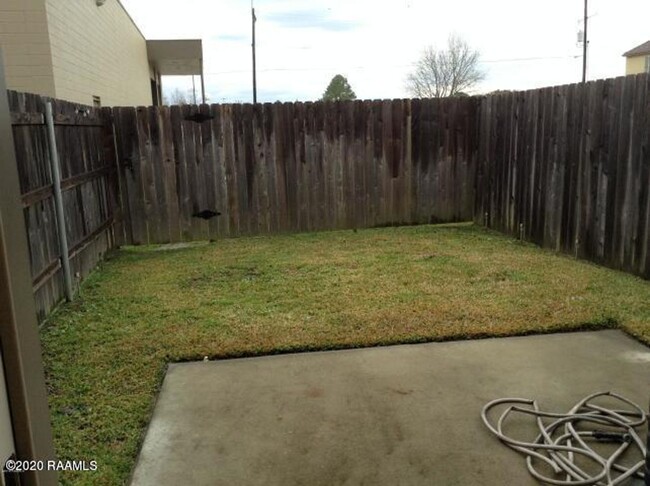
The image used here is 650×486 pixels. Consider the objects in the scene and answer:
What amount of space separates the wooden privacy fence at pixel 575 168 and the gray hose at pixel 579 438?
2860 millimetres

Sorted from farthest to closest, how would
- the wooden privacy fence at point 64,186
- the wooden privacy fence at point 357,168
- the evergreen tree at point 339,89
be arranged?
the evergreen tree at point 339,89 < the wooden privacy fence at point 357,168 < the wooden privacy fence at point 64,186

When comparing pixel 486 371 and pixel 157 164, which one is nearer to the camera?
pixel 486 371

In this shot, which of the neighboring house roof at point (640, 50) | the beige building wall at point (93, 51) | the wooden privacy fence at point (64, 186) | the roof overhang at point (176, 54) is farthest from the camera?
the neighboring house roof at point (640, 50)

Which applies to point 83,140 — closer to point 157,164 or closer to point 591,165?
point 157,164

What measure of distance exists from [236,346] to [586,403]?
2.14 meters

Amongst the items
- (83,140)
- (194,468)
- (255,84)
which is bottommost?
(194,468)

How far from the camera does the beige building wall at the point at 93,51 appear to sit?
6535 millimetres

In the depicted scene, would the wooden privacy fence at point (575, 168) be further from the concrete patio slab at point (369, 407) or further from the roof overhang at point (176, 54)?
the roof overhang at point (176, 54)

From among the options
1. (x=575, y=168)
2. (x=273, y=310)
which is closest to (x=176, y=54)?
(x=575, y=168)

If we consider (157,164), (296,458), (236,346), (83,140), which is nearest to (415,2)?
(157,164)

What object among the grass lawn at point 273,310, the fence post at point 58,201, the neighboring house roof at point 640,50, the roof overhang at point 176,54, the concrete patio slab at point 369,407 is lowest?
the concrete patio slab at point 369,407

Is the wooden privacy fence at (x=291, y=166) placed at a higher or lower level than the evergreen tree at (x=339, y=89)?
lower

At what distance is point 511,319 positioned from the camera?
4164 millimetres

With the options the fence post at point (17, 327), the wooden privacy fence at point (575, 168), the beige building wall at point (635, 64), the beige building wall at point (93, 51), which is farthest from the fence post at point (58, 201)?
the beige building wall at point (635, 64)
